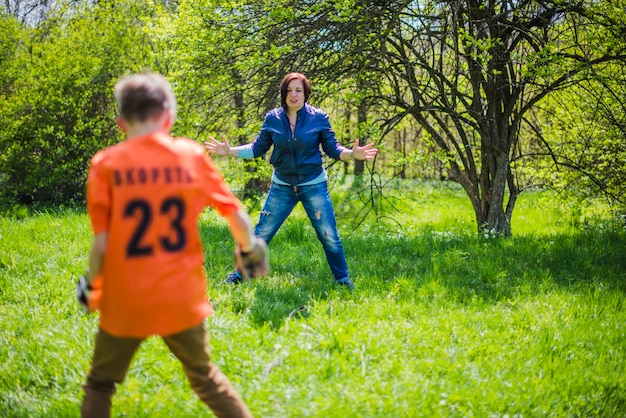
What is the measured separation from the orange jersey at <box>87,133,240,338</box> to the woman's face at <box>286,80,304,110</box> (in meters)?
2.60

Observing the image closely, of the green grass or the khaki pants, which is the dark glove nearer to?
the khaki pants

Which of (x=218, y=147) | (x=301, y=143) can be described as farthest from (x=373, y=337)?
(x=218, y=147)

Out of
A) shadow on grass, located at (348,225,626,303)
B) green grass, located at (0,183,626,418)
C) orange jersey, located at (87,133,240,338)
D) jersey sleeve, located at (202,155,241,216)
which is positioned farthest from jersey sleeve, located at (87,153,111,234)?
shadow on grass, located at (348,225,626,303)

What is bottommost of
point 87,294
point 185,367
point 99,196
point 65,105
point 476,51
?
point 185,367

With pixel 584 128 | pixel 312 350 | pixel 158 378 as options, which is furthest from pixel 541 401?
pixel 584 128

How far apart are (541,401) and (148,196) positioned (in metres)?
2.59

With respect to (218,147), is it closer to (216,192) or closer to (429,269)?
(216,192)

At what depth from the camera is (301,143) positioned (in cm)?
485

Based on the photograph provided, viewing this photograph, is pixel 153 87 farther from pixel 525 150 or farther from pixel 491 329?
pixel 525 150

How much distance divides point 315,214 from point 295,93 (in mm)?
1081

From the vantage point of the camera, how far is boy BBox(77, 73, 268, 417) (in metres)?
2.21

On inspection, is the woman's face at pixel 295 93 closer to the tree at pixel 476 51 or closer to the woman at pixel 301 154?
the woman at pixel 301 154

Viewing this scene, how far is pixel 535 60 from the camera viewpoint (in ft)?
21.2

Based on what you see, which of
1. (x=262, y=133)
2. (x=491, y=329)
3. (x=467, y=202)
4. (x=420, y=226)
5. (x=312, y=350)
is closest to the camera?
(x=312, y=350)
